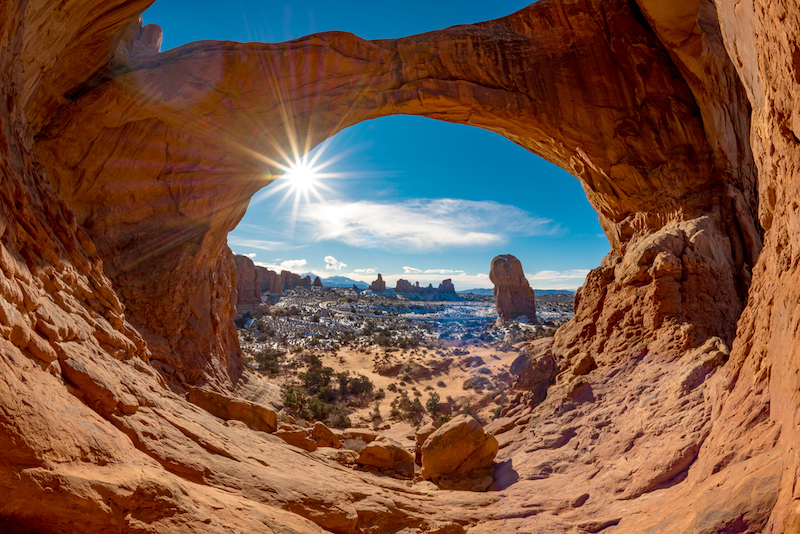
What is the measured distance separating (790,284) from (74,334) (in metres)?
7.66

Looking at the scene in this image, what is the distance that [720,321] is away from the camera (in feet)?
23.3

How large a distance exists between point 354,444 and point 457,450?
9.49 ft

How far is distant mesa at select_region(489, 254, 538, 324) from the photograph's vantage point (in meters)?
37.4

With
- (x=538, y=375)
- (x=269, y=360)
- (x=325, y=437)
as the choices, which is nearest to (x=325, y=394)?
(x=269, y=360)

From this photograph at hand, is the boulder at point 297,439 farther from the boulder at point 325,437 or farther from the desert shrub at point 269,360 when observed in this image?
the desert shrub at point 269,360

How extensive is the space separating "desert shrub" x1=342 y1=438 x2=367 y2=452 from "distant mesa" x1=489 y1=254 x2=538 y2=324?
30499 millimetres

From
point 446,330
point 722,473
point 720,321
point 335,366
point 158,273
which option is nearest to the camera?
point 722,473

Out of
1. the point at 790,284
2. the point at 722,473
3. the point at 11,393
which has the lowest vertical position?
the point at 722,473

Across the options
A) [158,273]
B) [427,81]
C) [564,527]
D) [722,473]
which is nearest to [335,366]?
[158,273]

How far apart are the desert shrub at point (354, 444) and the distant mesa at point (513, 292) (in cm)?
3050

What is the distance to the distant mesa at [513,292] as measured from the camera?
123ft

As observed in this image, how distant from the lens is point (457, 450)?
7.65m

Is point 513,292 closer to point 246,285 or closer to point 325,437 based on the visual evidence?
point 246,285

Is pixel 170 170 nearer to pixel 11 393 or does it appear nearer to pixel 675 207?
pixel 11 393
